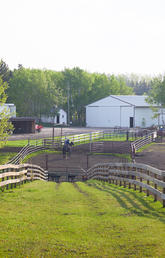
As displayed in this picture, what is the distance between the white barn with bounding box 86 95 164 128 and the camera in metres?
81.1

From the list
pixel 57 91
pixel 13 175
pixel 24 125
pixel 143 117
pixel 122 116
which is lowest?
pixel 13 175

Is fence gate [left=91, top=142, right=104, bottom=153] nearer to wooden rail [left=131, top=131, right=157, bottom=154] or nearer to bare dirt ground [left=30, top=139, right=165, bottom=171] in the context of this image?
bare dirt ground [left=30, top=139, right=165, bottom=171]

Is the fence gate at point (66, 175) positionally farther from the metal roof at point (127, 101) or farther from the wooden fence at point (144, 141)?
the metal roof at point (127, 101)

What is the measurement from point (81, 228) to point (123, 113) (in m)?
76.4

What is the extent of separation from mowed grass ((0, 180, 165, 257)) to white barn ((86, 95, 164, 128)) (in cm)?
7229

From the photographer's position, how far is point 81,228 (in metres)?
6.59

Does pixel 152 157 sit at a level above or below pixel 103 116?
below

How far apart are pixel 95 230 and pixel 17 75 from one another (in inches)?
4011

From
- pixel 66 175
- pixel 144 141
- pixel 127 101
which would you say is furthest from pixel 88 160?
pixel 127 101

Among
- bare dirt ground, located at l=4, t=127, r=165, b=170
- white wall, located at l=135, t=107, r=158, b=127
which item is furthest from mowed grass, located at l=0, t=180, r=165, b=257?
white wall, located at l=135, t=107, r=158, b=127

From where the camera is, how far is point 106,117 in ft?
281

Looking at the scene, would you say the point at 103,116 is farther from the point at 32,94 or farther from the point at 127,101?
the point at 32,94

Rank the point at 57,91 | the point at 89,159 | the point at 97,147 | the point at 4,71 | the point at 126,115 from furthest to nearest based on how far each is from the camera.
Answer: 1. the point at 4,71
2. the point at 57,91
3. the point at 126,115
4. the point at 97,147
5. the point at 89,159

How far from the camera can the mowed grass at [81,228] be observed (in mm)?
5449
